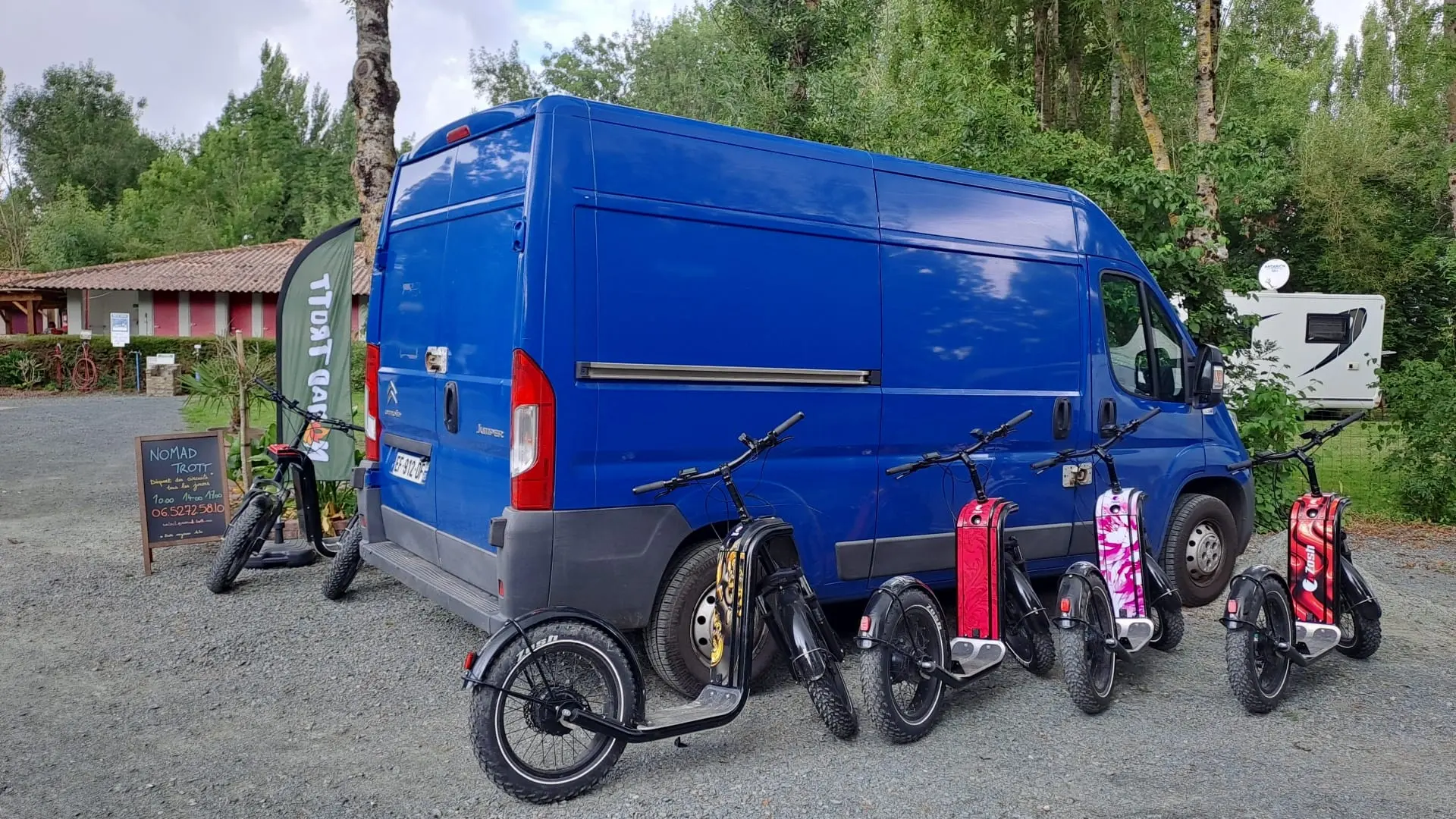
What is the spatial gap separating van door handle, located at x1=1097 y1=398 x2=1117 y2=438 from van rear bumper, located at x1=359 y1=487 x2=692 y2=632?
2715mm

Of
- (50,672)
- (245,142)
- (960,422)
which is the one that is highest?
(245,142)

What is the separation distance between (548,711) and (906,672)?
1.50 m

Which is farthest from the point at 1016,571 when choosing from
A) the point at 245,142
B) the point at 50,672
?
the point at 245,142

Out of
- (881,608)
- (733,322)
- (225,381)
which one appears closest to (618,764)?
(881,608)

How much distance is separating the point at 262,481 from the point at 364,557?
6.15 feet

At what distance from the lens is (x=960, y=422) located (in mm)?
5777

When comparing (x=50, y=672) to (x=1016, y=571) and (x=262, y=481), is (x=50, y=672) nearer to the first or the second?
(x=262, y=481)

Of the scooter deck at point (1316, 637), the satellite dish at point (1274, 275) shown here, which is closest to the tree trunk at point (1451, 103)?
the satellite dish at point (1274, 275)

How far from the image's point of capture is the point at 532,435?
4402 millimetres

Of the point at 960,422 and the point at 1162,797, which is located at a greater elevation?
the point at 960,422

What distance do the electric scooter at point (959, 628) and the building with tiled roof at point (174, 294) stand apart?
32.8 m

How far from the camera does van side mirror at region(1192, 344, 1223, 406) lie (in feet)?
22.0

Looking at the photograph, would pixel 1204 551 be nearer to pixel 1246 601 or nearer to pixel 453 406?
pixel 1246 601

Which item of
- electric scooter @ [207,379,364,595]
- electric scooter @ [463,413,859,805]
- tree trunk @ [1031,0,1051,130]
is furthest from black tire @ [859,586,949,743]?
tree trunk @ [1031,0,1051,130]
